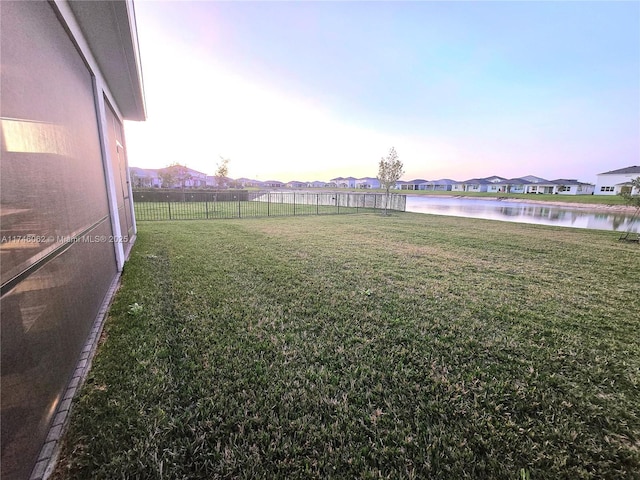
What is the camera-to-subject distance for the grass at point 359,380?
57.5 inches

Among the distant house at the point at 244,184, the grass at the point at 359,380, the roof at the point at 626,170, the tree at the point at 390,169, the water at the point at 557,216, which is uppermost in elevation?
the roof at the point at 626,170

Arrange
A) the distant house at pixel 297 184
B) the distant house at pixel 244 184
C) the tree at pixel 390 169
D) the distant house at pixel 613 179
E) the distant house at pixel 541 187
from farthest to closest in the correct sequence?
the distant house at pixel 297 184 → the distant house at pixel 541 187 → the distant house at pixel 244 184 → the distant house at pixel 613 179 → the tree at pixel 390 169

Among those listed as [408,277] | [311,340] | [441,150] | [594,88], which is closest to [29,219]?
[311,340]

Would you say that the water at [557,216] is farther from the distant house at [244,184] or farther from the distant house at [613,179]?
the distant house at [244,184]

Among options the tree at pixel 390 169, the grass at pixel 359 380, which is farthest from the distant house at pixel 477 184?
the grass at pixel 359 380

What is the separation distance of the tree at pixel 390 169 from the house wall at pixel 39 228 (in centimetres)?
1711

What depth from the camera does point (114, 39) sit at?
11.9ft

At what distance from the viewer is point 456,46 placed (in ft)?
41.2

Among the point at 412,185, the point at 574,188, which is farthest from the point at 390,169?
the point at 412,185

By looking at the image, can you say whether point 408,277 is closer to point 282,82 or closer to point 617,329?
point 617,329

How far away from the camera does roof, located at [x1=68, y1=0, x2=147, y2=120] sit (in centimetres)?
300

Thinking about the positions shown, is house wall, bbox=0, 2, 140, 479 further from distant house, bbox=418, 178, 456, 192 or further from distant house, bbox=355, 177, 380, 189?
distant house, bbox=355, 177, 380, 189

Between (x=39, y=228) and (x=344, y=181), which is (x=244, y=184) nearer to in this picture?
(x=344, y=181)

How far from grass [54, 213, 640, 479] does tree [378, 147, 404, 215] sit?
14.7 metres
